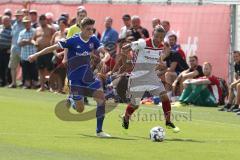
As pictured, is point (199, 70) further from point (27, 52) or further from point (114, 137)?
point (114, 137)

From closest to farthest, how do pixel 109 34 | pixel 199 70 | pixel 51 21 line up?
1. pixel 199 70
2. pixel 109 34
3. pixel 51 21

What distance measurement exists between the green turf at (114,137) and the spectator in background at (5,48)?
28.3 ft

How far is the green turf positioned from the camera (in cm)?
1348

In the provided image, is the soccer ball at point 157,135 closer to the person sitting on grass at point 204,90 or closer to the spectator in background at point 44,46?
the person sitting on grass at point 204,90

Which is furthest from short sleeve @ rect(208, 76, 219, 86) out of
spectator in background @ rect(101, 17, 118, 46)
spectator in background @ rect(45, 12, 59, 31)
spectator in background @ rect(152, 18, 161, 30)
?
spectator in background @ rect(45, 12, 59, 31)

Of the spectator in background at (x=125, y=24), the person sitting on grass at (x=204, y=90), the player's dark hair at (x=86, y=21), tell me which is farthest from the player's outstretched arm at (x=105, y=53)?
the spectator in background at (x=125, y=24)

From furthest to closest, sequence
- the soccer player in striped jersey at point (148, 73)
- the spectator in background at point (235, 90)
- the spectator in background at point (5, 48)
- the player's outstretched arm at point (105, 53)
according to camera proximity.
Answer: the spectator in background at point (5, 48), the spectator in background at point (235, 90), the player's outstretched arm at point (105, 53), the soccer player in striped jersey at point (148, 73)

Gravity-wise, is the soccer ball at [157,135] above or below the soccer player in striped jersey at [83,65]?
below

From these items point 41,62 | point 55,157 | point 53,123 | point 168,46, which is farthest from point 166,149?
point 41,62

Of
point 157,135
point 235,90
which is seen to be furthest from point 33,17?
point 157,135

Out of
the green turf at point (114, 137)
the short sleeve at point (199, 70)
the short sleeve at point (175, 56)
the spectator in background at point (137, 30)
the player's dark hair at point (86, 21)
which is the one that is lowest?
the green turf at point (114, 137)

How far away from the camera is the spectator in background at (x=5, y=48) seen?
31.9 meters

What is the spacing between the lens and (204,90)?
82.3ft

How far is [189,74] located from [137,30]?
97.0 inches
